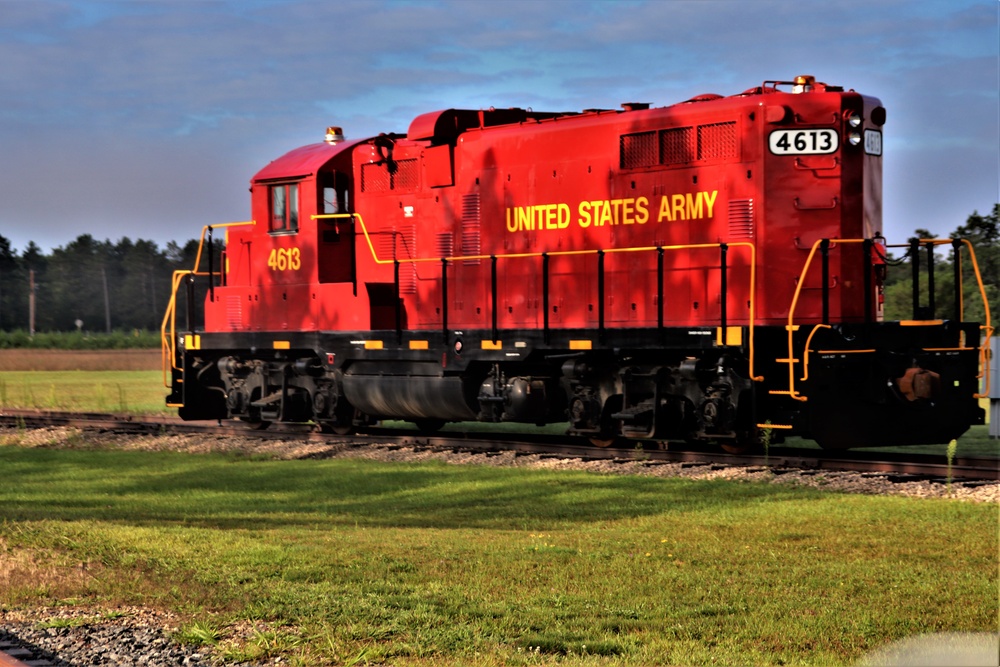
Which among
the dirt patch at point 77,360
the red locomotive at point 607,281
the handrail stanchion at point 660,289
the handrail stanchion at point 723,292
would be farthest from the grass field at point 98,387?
the handrail stanchion at point 723,292

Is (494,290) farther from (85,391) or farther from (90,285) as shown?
(90,285)

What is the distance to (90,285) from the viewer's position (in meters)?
106

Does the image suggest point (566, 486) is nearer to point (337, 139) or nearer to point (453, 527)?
point (453, 527)

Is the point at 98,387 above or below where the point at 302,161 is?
below

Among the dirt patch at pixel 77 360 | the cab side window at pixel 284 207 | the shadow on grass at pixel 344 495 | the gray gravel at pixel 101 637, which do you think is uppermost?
the cab side window at pixel 284 207

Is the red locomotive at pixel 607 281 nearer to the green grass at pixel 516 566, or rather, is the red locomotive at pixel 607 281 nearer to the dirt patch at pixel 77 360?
the green grass at pixel 516 566

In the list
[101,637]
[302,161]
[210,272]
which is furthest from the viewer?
[210,272]

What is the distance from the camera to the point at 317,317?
60.6ft

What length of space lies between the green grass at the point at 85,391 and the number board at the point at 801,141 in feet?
54.3

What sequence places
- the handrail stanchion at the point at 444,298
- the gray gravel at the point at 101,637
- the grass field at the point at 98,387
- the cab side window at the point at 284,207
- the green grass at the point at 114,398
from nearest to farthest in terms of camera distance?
the gray gravel at the point at 101,637 < the handrail stanchion at the point at 444,298 < the green grass at the point at 114,398 < the cab side window at the point at 284,207 < the grass field at the point at 98,387

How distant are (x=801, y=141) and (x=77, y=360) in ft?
166

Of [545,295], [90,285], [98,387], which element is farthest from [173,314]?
[90,285]

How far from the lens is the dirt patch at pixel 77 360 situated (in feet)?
182

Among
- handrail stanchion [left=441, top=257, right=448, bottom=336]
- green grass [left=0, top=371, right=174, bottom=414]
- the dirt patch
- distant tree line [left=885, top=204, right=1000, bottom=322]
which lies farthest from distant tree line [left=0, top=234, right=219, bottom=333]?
handrail stanchion [left=441, top=257, right=448, bottom=336]
